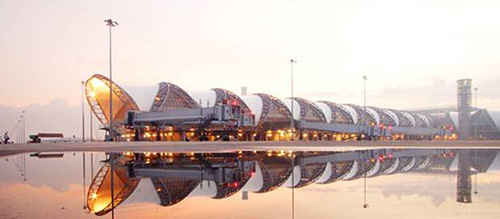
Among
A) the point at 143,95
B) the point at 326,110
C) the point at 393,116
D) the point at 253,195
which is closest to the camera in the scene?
the point at 253,195

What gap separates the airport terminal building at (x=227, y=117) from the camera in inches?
2896

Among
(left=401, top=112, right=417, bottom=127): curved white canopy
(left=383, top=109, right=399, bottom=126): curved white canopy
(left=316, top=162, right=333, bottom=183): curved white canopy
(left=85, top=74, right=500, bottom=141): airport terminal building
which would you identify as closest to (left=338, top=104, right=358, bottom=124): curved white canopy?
(left=85, top=74, right=500, bottom=141): airport terminal building

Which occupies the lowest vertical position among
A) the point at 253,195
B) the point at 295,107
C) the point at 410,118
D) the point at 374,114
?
the point at 410,118

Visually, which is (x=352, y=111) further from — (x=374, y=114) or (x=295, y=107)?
(x=295, y=107)

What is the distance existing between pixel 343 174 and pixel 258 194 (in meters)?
5.34

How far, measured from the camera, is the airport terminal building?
73.6 m

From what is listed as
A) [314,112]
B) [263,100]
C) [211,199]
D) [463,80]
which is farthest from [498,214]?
[463,80]

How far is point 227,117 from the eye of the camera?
66.2 metres

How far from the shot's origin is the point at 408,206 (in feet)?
26.8

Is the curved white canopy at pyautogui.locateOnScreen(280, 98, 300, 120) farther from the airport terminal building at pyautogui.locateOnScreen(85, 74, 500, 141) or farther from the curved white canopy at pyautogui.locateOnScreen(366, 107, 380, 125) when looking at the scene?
the curved white canopy at pyautogui.locateOnScreen(366, 107, 380, 125)

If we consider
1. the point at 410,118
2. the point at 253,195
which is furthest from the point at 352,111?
the point at 253,195

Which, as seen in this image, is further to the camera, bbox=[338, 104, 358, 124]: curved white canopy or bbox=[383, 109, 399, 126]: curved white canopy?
bbox=[383, 109, 399, 126]: curved white canopy

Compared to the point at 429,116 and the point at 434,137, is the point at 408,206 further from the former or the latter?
the point at 429,116

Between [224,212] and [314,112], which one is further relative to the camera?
[314,112]
